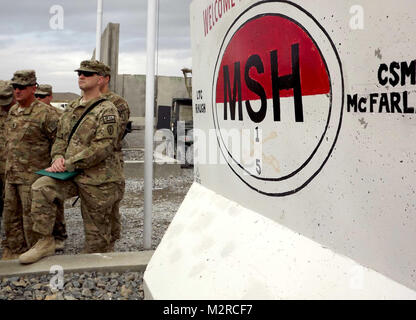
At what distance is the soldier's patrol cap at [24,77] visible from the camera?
12.2 feet

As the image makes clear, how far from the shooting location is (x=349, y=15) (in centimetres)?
105

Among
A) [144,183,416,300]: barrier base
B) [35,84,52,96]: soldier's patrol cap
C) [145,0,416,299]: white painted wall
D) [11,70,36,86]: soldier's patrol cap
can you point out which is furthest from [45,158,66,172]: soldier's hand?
[35,84,52,96]: soldier's patrol cap

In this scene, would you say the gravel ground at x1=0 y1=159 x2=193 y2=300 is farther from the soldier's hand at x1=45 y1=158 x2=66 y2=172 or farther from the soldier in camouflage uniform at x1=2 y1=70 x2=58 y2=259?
the soldier's hand at x1=45 y1=158 x2=66 y2=172

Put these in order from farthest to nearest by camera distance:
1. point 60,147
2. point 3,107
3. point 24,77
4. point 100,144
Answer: point 3,107 < point 24,77 < point 60,147 < point 100,144

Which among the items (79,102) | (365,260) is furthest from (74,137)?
(365,260)

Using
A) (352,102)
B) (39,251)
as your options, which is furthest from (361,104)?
(39,251)

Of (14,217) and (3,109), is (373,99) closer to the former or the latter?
(14,217)

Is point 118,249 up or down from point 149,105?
down

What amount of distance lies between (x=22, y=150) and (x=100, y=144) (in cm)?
110

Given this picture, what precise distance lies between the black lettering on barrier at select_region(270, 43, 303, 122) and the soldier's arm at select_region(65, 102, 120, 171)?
6.56 feet

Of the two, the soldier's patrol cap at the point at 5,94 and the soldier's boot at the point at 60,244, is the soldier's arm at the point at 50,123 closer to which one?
the soldier's patrol cap at the point at 5,94

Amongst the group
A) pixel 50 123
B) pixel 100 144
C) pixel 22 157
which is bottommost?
pixel 22 157

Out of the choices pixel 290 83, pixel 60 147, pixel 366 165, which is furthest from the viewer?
pixel 60 147

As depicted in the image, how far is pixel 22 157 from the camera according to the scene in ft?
12.4
